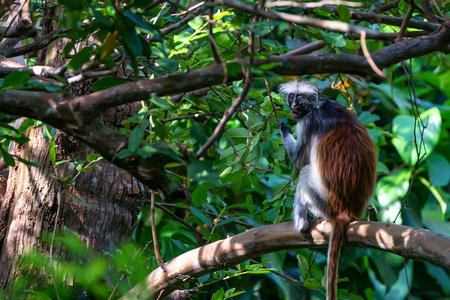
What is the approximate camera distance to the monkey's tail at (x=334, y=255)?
2.97 m

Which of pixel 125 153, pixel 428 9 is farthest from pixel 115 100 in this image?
A: pixel 428 9

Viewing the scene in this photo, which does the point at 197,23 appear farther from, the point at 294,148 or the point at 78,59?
the point at 294,148

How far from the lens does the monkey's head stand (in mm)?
4023

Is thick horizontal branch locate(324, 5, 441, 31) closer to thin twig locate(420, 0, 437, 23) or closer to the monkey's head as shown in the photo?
thin twig locate(420, 0, 437, 23)

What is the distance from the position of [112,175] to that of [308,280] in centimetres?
139

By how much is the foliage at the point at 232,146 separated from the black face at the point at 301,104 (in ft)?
0.50

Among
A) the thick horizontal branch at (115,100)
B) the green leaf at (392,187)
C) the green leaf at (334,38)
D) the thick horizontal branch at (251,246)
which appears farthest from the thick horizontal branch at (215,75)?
the green leaf at (392,187)

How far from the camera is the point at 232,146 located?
2.80 m

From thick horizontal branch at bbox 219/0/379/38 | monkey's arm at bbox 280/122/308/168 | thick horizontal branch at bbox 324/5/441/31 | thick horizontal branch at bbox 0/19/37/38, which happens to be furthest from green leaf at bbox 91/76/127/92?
monkey's arm at bbox 280/122/308/168

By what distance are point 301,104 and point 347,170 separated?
76 cm

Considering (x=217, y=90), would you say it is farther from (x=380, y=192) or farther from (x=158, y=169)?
(x=380, y=192)

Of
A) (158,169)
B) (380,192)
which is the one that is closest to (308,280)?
(158,169)

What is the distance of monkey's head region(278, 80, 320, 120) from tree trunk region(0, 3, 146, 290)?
50.5 inches

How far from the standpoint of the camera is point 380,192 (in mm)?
7117
